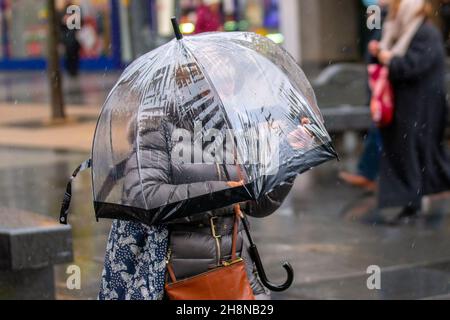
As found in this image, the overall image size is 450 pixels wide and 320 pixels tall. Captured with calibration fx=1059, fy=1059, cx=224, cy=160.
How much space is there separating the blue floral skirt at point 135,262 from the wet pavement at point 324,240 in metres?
2.45

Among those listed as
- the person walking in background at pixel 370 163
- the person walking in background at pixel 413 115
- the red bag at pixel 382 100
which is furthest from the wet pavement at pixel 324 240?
the red bag at pixel 382 100

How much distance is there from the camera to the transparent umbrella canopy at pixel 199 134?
3906 millimetres

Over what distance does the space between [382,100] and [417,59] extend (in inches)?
17.4

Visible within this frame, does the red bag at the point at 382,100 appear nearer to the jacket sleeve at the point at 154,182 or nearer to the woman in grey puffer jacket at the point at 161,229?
the woman in grey puffer jacket at the point at 161,229

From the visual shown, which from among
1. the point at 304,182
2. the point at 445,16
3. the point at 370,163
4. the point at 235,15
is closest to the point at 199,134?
the point at 370,163

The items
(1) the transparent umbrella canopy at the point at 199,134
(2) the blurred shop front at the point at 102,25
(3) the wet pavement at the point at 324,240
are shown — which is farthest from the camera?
(2) the blurred shop front at the point at 102,25

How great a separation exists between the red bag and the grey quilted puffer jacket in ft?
15.7

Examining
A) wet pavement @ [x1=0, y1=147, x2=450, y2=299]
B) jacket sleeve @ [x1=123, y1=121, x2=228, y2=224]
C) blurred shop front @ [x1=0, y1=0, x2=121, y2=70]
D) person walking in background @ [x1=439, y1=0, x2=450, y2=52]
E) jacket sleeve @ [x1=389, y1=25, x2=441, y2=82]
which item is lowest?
blurred shop front @ [x1=0, y1=0, x2=121, y2=70]

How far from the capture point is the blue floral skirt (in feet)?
13.2

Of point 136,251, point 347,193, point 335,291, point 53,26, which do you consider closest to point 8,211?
point 335,291

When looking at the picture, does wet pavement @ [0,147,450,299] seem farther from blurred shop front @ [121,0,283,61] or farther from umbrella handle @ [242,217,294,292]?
blurred shop front @ [121,0,283,61]

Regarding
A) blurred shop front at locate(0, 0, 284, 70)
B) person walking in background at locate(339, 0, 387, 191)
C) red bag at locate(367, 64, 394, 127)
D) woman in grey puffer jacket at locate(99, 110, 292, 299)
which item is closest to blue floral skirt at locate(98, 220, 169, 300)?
woman in grey puffer jacket at locate(99, 110, 292, 299)

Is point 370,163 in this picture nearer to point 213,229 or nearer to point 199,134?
point 213,229

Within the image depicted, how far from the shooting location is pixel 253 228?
8.80 metres
